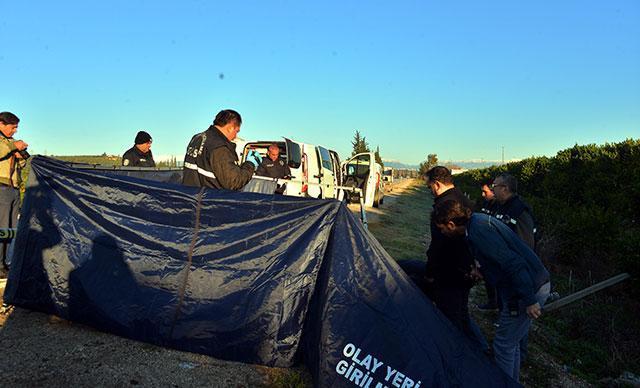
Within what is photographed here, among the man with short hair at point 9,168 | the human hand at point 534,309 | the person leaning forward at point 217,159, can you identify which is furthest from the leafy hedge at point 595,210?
the man with short hair at point 9,168

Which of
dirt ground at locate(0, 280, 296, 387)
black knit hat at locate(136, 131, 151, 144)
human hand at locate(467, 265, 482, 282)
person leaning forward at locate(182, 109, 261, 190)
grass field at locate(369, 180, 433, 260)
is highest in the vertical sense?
Result: black knit hat at locate(136, 131, 151, 144)

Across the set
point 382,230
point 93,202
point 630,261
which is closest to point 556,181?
point 382,230

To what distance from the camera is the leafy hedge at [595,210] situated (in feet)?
25.9

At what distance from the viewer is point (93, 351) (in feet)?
11.3

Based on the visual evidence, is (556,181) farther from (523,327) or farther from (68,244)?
(68,244)

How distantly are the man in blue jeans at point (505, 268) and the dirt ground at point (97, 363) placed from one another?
1723 mm

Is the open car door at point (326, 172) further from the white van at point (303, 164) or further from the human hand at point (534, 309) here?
the human hand at point (534, 309)

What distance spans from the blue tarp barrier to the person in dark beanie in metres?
2.35

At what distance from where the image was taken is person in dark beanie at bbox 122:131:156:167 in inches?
256

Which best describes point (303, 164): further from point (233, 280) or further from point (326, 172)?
point (233, 280)

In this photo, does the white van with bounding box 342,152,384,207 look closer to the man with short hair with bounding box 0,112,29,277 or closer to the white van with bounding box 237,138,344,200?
the white van with bounding box 237,138,344,200

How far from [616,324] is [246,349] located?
5178mm

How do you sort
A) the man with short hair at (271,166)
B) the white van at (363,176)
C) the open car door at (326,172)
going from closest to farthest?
the man with short hair at (271,166) → the open car door at (326,172) → the white van at (363,176)

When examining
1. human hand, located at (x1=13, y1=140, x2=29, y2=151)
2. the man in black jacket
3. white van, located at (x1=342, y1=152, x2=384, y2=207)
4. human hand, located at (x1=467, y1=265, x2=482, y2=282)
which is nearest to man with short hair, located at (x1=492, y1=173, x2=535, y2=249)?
the man in black jacket
